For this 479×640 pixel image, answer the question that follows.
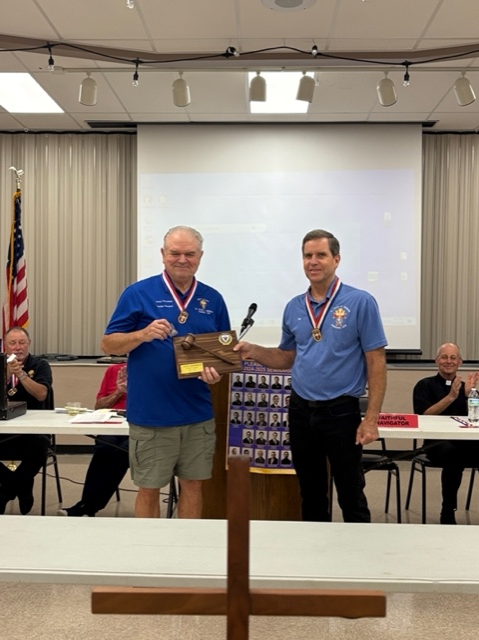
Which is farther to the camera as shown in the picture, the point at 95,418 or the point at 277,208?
the point at 277,208

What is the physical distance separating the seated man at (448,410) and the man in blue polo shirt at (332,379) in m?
1.33

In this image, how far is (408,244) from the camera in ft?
21.8

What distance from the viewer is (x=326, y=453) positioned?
9.88 feet

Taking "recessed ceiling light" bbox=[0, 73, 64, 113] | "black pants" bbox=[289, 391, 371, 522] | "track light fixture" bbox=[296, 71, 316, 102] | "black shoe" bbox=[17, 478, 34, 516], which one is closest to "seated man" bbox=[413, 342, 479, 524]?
"black pants" bbox=[289, 391, 371, 522]

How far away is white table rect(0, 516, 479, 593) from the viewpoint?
145cm

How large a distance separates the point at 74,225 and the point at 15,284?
138 centimetres

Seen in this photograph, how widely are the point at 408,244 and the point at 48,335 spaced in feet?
12.8

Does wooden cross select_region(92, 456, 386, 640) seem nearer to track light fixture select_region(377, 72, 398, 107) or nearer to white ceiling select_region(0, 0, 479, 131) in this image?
white ceiling select_region(0, 0, 479, 131)

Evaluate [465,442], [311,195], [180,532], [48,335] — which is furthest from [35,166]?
[180,532]

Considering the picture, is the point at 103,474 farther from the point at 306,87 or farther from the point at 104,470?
the point at 306,87

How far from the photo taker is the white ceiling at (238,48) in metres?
4.38

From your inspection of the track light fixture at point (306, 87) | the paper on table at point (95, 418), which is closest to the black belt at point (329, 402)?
the paper on table at point (95, 418)

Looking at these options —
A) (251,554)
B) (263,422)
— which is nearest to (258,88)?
(263,422)

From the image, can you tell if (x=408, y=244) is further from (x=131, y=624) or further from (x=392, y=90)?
(x=131, y=624)
